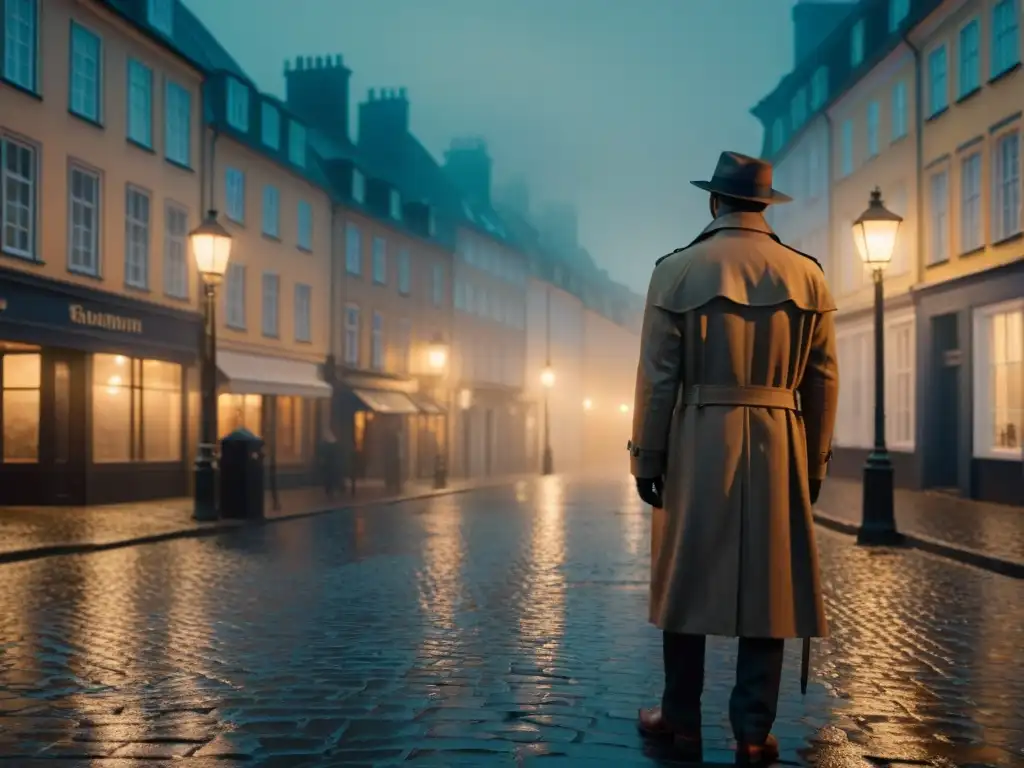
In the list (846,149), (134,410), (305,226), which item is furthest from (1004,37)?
(305,226)

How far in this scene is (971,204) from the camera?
80.4 feet

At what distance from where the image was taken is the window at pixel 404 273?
149 feet

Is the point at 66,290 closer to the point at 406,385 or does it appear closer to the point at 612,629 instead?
the point at 612,629

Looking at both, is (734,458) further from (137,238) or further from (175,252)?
(175,252)

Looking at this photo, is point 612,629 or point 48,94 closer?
point 612,629

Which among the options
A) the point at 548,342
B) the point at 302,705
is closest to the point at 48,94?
the point at 302,705

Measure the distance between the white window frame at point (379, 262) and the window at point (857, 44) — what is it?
1628 cm

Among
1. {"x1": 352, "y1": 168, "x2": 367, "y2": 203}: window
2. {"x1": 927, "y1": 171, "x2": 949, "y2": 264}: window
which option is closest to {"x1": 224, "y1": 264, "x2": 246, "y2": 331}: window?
{"x1": 352, "y1": 168, "x2": 367, "y2": 203}: window

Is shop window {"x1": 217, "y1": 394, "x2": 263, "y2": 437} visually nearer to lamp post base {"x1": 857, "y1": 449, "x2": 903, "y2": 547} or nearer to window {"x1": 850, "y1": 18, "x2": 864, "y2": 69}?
window {"x1": 850, "y1": 18, "x2": 864, "y2": 69}

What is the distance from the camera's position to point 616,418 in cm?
8162

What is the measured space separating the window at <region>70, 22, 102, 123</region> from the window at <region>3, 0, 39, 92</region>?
4.03 ft

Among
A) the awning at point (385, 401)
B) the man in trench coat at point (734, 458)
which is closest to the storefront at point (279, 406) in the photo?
the awning at point (385, 401)

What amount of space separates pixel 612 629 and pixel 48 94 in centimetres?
1782

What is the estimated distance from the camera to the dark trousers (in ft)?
15.8
